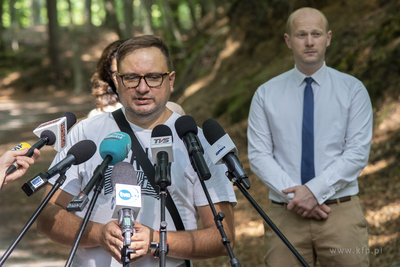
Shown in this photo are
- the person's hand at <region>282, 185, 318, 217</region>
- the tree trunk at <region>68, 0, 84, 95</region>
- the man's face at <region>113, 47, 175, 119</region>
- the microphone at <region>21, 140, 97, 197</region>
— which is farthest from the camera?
the tree trunk at <region>68, 0, 84, 95</region>

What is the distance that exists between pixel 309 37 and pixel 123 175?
7.65 ft

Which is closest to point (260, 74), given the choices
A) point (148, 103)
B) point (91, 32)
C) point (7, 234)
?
point (7, 234)

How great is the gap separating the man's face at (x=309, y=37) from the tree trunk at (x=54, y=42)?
26401 millimetres

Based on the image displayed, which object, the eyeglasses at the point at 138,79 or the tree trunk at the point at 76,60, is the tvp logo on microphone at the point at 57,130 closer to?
the eyeglasses at the point at 138,79

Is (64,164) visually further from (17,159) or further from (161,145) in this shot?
(161,145)

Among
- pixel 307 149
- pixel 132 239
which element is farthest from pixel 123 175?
pixel 307 149

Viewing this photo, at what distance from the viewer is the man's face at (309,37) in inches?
138

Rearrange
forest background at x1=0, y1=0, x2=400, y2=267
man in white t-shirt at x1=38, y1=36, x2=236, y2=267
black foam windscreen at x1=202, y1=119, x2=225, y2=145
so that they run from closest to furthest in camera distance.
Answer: black foam windscreen at x1=202, y1=119, x2=225, y2=145
man in white t-shirt at x1=38, y1=36, x2=236, y2=267
forest background at x1=0, y1=0, x2=400, y2=267

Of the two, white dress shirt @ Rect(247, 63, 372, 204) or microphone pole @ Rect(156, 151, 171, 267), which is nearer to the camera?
microphone pole @ Rect(156, 151, 171, 267)

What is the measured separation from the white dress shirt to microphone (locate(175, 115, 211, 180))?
1.55 m

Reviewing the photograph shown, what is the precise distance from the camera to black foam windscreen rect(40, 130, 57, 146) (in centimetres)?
215

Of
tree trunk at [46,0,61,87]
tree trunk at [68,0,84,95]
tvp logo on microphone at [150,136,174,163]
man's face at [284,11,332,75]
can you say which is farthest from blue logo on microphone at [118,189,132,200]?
tree trunk at [46,0,61,87]

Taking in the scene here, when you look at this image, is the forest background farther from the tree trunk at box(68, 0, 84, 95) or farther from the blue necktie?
the blue necktie

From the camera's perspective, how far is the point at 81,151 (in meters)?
2.06
